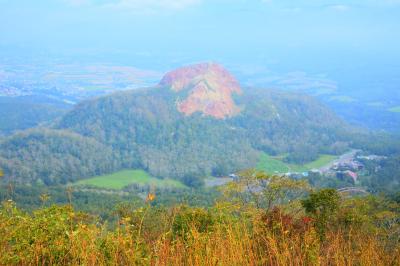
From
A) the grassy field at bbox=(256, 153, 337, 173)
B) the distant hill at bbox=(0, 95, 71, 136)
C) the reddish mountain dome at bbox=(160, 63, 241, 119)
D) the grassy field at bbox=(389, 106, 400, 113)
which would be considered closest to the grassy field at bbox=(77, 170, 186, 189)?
the grassy field at bbox=(256, 153, 337, 173)

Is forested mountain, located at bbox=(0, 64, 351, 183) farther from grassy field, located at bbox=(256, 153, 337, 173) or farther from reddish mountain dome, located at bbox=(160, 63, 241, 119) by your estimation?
grassy field, located at bbox=(256, 153, 337, 173)

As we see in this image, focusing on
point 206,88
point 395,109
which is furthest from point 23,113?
point 395,109

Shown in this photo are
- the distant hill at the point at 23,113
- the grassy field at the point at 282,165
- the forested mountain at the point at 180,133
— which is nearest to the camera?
the forested mountain at the point at 180,133

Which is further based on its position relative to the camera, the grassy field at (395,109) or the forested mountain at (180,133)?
the grassy field at (395,109)

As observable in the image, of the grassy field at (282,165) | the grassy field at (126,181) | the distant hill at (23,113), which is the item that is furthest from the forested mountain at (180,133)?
the distant hill at (23,113)

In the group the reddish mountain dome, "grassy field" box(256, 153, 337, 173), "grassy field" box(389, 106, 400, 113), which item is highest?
the reddish mountain dome

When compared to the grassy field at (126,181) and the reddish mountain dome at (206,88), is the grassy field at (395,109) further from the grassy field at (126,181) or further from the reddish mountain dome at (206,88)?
the grassy field at (126,181)
